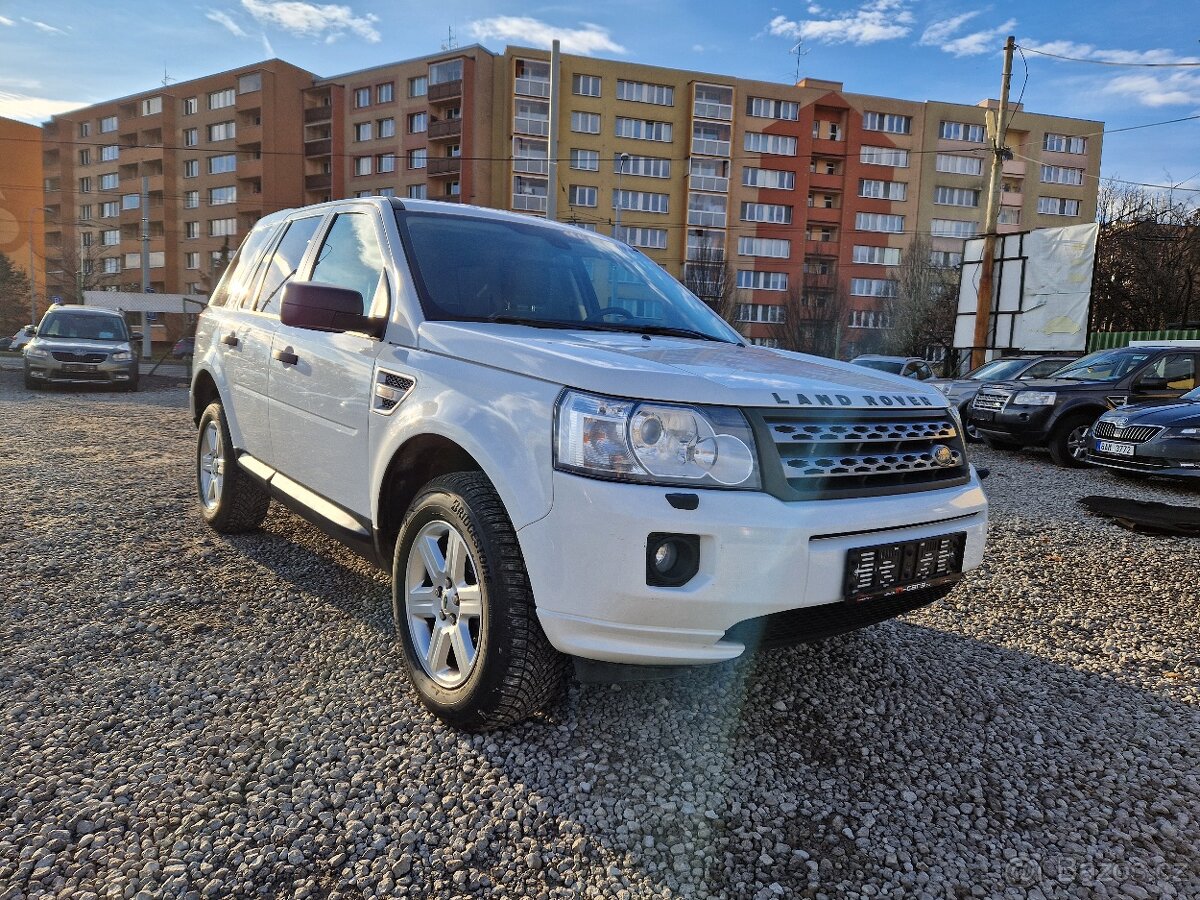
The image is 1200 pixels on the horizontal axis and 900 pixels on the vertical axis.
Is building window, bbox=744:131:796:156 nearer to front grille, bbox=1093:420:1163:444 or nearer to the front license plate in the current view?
front grille, bbox=1093:420:1163:444

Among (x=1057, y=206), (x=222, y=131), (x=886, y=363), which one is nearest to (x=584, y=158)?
(x=222, y=131)

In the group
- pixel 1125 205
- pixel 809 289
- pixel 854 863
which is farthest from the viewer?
pixel 809 289

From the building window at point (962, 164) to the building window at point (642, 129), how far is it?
2124 centimetres

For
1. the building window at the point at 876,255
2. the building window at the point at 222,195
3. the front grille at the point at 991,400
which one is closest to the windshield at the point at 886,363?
the front grille at the point at 991,400

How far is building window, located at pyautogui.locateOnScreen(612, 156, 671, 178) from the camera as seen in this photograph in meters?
53.9

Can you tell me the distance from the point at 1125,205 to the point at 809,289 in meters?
17.0

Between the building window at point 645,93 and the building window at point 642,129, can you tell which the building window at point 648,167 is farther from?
the building window at point 645,93

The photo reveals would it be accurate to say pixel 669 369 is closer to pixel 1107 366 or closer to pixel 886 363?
pixel 1107 366

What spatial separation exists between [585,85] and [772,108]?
13.5 meters

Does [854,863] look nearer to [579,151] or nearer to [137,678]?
[137,678]

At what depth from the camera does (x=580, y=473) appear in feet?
6.72

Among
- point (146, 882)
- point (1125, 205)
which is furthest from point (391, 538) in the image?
point (1125, 205)

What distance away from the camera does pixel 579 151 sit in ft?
175

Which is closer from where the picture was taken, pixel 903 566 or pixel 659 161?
pixel 903 566
